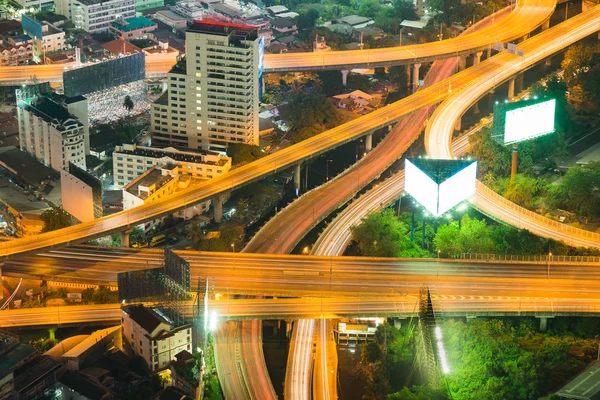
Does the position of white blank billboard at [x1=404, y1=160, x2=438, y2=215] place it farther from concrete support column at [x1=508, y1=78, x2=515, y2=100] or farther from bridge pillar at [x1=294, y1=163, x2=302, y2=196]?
concrete support column at [x1=508, y1=78, x2=515, y2=100]

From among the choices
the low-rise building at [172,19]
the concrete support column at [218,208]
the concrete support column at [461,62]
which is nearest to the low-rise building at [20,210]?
the concrete support column at [218,208]

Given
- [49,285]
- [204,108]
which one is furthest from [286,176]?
[49,285]

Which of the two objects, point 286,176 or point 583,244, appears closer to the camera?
point 583,244

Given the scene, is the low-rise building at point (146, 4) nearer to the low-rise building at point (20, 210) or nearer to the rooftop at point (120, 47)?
the rooftop at point (120, 47)

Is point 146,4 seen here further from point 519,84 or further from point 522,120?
point 522,120

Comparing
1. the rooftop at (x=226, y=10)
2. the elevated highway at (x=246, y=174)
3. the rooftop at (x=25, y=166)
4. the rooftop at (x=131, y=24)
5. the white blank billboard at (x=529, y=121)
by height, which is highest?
the white blank billboard at (x=529, y=121)

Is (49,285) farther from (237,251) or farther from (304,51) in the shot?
(304,51)
